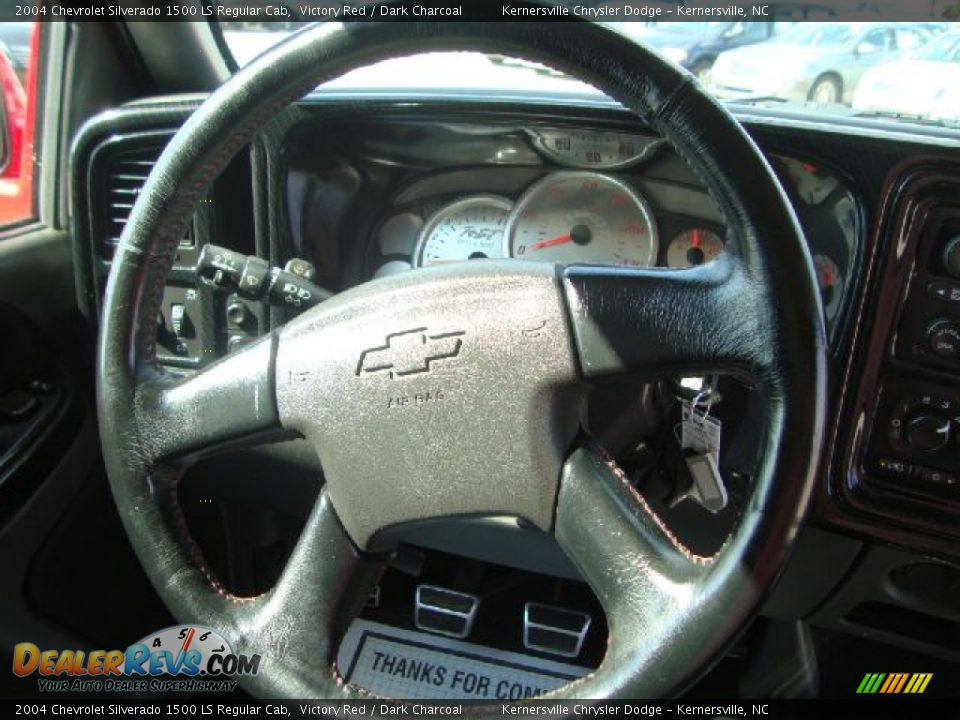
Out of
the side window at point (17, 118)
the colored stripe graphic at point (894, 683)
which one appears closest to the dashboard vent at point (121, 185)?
the side window at point (17, 118)

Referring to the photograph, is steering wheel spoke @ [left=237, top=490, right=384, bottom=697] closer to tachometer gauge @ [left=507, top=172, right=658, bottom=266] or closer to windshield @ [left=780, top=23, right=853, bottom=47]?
tachometer gauge @ [left=507, top=172, right=658, bottom=266]

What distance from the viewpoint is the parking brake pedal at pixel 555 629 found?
177 cm

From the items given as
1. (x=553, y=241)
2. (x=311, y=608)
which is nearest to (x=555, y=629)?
(x=553, y=241)

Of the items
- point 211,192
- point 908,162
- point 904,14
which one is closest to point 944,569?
point 908,162

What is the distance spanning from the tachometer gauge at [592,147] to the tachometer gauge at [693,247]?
0.17 m

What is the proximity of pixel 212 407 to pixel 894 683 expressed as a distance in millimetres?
1373

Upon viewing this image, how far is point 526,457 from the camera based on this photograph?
0.92 m

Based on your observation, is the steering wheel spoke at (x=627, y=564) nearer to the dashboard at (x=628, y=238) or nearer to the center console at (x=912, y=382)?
the dashboard at (x=628, y=238)

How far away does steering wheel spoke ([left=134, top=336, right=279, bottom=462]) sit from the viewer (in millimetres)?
988

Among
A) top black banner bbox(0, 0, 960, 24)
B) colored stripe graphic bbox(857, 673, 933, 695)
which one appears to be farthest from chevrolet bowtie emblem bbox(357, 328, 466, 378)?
Result: colored stripe graphic bbox(857, 673, 933, 695)

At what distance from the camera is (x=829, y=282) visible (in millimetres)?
1380

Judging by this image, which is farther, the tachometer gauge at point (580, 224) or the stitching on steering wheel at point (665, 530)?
the tachometer gauge at point (580, 224)

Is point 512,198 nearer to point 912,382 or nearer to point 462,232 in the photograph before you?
point 462,232

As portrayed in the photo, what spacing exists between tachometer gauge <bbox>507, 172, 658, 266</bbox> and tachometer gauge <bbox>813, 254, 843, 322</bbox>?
301 millimetres
